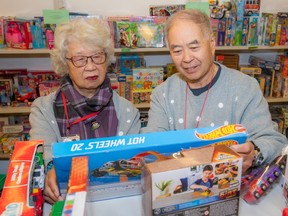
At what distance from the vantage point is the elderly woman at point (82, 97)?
1.35 metres

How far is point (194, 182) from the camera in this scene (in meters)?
0.61

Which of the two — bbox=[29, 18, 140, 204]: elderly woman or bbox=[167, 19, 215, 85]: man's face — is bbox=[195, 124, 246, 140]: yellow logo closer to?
bbox=[167, 19, 215, 85]: man's face

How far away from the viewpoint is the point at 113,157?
706 millimetres

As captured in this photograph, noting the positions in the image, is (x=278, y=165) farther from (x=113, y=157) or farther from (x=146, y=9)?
(x=146, y=9)

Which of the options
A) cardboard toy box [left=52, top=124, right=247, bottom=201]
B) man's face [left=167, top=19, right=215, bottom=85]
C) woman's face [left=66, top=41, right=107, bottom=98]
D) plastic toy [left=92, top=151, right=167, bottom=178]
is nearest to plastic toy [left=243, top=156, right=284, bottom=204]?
cardboard toy box [left=52, top=124, right=247, bottom=201]

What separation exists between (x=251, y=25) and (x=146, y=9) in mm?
947

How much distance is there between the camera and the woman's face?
→ 1.34 meters

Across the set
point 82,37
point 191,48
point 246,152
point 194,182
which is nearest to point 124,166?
point 194,182

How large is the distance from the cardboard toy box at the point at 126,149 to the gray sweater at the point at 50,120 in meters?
0.56

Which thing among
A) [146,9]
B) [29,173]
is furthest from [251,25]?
[29,173]

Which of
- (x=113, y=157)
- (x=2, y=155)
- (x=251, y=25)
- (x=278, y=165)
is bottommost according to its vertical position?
(x=2, y=155)

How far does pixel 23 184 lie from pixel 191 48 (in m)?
0.87

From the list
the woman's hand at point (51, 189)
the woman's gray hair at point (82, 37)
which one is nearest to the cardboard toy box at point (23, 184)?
the woman's hand at point (51, 189)

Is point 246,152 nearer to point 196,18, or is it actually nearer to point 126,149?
point 126,149
